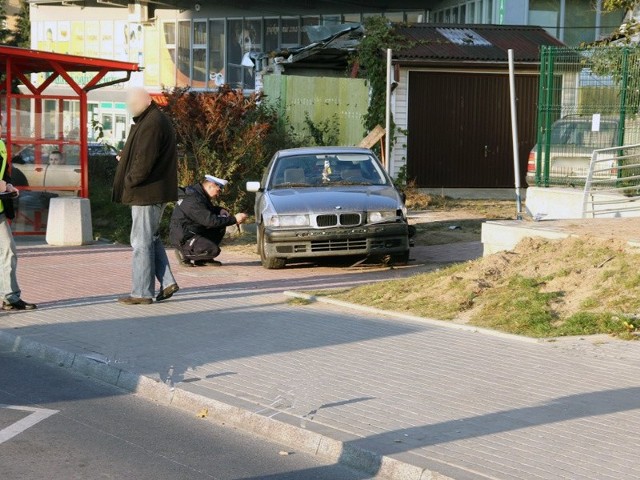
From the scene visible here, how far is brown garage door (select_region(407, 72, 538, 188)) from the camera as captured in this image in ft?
85.3

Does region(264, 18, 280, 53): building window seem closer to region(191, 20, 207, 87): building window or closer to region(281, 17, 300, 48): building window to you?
region(281, 17, 300, 48): building window

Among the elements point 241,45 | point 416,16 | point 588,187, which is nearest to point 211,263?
point 588,187

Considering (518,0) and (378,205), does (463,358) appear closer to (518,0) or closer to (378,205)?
(378,205)

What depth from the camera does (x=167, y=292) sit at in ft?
39.3

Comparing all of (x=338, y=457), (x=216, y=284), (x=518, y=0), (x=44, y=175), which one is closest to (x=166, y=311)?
(x=216, y=284)

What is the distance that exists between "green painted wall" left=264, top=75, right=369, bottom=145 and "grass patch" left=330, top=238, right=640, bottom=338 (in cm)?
1325

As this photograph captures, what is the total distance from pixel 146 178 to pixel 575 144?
9.25 meters

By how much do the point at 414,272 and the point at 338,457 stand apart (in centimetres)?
791

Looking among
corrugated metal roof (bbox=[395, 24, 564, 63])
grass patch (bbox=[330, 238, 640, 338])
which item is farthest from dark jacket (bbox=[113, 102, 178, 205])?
corrugated metal roof (bbox=[395, 24, 564, 63])

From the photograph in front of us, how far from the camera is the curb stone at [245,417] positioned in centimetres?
642

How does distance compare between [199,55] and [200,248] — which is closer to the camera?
[200,248]

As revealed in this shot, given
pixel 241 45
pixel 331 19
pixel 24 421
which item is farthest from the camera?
pixel 241 45

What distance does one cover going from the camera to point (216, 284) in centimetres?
1359

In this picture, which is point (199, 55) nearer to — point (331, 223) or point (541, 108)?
point (541, 108)
